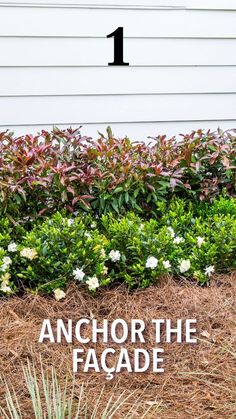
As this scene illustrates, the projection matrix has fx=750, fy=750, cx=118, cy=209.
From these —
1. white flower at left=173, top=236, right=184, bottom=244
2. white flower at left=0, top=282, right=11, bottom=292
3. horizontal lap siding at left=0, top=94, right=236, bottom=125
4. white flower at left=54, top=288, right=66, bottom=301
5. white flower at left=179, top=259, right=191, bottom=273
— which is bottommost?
white flower at left=54, top=288, right=66, bottom=301

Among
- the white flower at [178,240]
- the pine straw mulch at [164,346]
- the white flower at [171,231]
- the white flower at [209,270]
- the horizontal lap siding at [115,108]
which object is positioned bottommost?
the pine straw mulch at [164,346]

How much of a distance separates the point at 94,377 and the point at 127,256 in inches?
Result: 30.0

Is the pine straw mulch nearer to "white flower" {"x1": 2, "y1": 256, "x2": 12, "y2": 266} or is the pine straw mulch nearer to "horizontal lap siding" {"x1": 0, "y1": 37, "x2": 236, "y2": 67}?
"white flower" {"x1": 2, "y1": 256, "x2": 12, "y2": 266}

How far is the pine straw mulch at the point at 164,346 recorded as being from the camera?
2.98 meters

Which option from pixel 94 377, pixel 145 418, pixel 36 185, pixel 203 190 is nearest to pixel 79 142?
pixel 36 185

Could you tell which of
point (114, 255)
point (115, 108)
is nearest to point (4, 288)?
point (114, 255)

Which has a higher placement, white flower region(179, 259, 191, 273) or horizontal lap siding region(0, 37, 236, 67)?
horizontal lap siding region(0, 37, 236, 67)

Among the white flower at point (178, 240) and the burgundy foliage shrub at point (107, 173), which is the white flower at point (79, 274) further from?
the white flower at point (178, 240)

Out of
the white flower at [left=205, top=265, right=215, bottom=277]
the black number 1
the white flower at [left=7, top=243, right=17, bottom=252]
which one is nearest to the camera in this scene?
the white flower at [left=7, top=243, right=17, bottom=252]

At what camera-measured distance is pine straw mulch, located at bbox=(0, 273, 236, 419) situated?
2977mm

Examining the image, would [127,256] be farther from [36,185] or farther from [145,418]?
[145,418]

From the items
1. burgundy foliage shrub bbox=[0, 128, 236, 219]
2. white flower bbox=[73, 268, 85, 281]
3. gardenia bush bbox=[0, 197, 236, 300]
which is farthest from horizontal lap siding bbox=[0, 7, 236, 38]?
white flower bbox=[73, 268, 85, 281]

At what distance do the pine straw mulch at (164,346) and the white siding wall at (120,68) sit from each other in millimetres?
1683

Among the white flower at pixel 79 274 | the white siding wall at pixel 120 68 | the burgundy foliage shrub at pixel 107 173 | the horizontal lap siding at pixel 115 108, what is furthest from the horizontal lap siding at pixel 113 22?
the white flower at pixel 79 274
